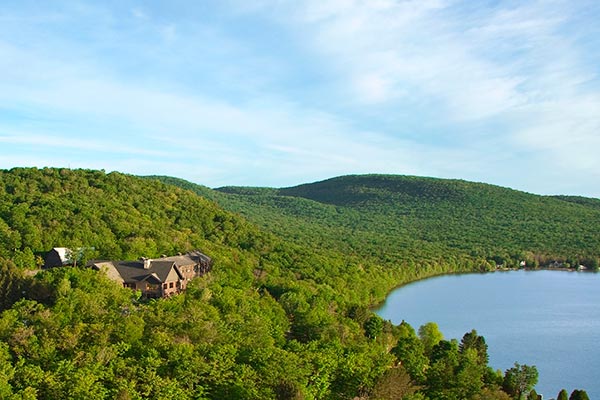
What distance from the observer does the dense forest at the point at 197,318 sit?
2264 centimetres

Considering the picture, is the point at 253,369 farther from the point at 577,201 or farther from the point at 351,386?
the point at 577,201

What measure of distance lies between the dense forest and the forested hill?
13.5 m

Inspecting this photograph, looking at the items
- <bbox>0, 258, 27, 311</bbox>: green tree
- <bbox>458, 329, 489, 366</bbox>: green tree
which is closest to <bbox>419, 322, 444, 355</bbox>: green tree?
<bbox>458, 329, 489, 366</bbox>: green tree

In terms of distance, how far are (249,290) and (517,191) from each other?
124662 mm

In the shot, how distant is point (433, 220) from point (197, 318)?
10567 cm

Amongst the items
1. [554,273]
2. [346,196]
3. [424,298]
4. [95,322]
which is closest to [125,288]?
[95,322]

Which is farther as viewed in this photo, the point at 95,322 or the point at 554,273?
the point at 554,273

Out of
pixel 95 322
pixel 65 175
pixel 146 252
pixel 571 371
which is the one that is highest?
pixel 65 175

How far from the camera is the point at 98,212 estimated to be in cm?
4647

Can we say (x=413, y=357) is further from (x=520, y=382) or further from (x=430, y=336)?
(x=430, y=336)

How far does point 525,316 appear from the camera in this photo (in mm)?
59125

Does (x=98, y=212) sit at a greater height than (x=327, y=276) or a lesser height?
greater

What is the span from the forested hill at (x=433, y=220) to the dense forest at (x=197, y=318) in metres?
13.5

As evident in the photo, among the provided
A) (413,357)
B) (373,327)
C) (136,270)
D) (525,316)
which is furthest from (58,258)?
(525,316)
